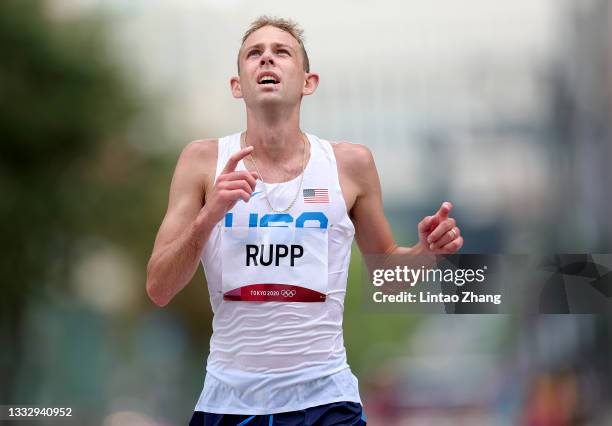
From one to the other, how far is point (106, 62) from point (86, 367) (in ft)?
11.0

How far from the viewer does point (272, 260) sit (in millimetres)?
3570

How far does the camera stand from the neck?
12.4 ft

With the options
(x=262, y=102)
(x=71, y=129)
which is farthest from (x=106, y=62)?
(x=262, y=102)

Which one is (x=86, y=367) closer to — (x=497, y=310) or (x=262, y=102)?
(x=497, y=310)

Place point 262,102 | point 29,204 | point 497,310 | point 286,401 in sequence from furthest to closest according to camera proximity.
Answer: point 29,204 → point 497,310 → point 262,102 → point 286,401

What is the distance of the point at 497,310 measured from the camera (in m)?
5.55

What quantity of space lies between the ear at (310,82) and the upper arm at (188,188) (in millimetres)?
456

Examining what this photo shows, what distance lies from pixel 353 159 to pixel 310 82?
0.39 metres

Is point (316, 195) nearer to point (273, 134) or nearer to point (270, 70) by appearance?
point (273, 134)

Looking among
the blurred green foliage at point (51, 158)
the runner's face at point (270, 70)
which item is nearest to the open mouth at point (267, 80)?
the runner's face at point (270, 70)

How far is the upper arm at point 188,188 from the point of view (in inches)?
142
